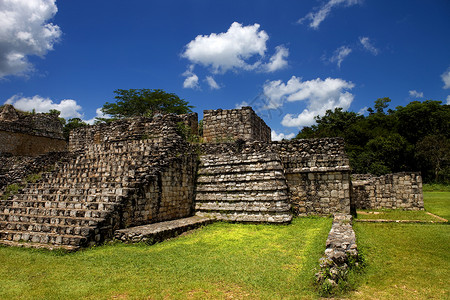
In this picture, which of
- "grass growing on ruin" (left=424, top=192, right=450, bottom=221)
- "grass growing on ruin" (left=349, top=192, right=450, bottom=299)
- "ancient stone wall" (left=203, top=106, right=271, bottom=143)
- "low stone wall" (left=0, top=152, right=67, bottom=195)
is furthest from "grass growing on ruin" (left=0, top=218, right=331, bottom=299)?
"grass growing on ruin" (left=424, top=192, right=450, bottom=221)

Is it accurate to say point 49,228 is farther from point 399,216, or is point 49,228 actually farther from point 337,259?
point 399,216

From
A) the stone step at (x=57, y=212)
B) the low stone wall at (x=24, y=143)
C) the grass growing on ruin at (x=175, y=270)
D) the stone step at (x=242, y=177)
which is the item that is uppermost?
the low stone wall at (x=24, y=143)

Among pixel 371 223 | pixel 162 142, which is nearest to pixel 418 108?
pixel 371 223

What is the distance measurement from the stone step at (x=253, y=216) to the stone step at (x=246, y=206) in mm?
127

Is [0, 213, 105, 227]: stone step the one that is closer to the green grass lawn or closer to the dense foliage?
the green grass lawn

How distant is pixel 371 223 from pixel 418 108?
1477 inches

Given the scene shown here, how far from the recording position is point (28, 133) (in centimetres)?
1709

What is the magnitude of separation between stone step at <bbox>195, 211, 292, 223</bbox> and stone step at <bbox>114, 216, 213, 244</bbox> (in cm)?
128

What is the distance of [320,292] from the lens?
407 centimetres

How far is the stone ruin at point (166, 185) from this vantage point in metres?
7.09

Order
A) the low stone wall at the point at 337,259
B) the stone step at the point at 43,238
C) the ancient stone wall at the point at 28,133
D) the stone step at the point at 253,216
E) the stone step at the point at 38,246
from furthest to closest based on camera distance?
the ancient stone wall at the point at 28,133
the stone step at the point at 253,216
the stone step at the point at 43,238
the stone step at the point at 38,246
the low stone wall at the point at 337,259

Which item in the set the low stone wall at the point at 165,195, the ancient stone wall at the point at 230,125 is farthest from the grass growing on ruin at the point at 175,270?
the ancient stone wall at the point at 230,125

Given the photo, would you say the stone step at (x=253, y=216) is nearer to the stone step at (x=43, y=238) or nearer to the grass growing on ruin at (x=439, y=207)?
the stone step at (x=43, y=238)

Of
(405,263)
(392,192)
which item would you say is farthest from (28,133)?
(392,192)
